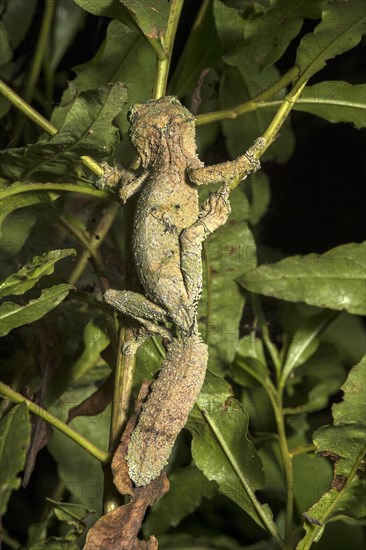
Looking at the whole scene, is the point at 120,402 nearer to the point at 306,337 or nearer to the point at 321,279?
the point at 321,279

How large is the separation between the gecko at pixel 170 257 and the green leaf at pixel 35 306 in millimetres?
101

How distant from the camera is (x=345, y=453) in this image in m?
0.92

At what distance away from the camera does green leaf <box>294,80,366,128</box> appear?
3.47 ft

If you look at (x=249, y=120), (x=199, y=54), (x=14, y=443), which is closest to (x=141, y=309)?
(x=14, y=443)

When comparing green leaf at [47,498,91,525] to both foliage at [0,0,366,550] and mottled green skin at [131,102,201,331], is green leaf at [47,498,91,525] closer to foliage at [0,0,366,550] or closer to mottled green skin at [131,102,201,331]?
foliage at [0,0,366,550]

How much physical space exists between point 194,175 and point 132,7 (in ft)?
0.82

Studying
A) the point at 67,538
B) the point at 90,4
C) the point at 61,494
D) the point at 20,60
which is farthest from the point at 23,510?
the point at 90,4

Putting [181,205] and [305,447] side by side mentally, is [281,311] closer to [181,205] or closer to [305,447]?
[305,447]

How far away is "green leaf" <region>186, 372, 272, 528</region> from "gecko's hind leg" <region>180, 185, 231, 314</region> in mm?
252

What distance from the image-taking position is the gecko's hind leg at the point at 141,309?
780mm

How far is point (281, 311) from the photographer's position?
1.38 meters

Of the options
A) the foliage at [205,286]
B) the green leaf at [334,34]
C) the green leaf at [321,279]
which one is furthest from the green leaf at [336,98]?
the green leaf at [321,279]

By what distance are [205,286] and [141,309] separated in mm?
392

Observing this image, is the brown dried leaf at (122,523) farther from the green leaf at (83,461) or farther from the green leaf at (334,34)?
the green leaf at (334,34)
